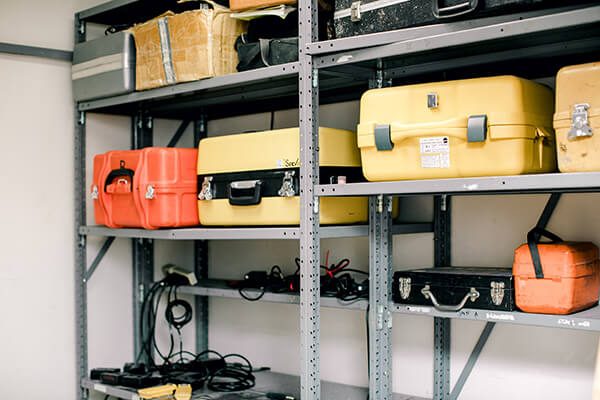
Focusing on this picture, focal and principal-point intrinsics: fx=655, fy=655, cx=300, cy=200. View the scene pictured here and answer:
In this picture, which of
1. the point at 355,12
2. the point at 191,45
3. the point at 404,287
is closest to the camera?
the point at 355,12

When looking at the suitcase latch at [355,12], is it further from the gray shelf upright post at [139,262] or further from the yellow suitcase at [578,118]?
the gray shelf upright post at [139,262]

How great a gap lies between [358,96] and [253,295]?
3.65ft

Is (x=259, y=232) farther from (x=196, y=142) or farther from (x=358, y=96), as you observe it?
(x=196, y=142)

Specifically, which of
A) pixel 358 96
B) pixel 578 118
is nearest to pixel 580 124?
pixel 578 118

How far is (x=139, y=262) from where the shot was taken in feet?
12.7

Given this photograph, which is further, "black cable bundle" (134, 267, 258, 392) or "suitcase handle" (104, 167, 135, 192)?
"black cable bundle" (134, 267, 258, 392)

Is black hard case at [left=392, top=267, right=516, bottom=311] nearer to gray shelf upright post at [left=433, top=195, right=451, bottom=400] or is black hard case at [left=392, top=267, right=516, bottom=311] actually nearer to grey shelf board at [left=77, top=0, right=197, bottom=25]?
gray shelf upright post at [left=433, top=195, right=451, bottom=400]

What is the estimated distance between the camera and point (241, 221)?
2.92 m

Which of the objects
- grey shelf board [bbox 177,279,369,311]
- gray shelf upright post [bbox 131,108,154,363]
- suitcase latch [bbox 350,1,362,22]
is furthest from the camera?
gray shelf upright post [bbox 131,108,154,363]

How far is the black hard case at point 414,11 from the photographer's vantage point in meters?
1.97

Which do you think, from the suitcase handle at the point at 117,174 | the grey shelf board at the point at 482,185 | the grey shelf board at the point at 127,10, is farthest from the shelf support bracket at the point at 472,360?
the grey shelf board at the point at 127,10

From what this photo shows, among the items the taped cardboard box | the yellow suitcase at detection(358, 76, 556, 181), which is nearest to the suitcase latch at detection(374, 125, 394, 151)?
the yellow suitcase at detection(358, 76, 556, 181)

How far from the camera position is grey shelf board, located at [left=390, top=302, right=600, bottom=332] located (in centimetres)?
209

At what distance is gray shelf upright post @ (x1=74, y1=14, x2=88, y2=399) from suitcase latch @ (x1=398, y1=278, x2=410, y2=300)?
1.92 m
